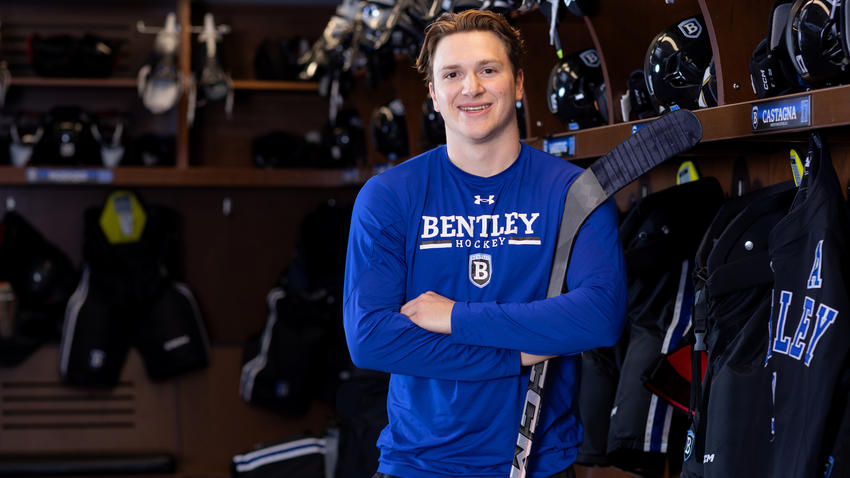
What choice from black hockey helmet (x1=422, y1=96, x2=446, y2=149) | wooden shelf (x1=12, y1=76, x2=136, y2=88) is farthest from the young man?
wooden shelf (x1=12, y1=76, x2=136, y2=88)

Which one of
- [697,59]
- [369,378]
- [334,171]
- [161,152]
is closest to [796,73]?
[697,59]

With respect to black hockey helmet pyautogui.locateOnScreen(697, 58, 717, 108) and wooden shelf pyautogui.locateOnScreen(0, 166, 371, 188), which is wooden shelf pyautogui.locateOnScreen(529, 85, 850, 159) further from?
wooden shelf pyautogui.locateOnScreen(0, 166, 371, 188)

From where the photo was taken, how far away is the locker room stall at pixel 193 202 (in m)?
4.97

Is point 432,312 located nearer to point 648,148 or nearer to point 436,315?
point 436,315

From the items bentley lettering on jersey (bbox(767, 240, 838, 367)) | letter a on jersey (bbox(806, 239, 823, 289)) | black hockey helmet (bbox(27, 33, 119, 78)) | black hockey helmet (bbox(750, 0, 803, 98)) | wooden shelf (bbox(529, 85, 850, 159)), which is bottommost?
bentley lettering on jersey (bbox(767, 240, 838, 367))

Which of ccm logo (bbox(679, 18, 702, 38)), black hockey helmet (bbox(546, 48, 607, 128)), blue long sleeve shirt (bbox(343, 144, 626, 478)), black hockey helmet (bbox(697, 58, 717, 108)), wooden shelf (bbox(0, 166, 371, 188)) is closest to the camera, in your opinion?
blue long sleeve shirt (bbox(343, 144, 626, 478))

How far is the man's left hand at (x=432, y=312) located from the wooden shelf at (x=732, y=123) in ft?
1.96

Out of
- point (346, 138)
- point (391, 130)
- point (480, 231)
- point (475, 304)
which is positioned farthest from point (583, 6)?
point (346, 138)

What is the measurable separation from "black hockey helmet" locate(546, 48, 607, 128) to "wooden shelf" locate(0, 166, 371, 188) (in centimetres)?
199

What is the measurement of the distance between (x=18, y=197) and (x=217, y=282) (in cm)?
114

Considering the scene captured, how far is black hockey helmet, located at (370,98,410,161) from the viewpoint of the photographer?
4066 mm

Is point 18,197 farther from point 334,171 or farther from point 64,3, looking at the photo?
point 334,171

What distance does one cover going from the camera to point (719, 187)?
2.39 m

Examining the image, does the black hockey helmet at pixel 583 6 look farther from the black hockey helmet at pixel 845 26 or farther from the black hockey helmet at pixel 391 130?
the black hockey helmet at pixel 391 130
